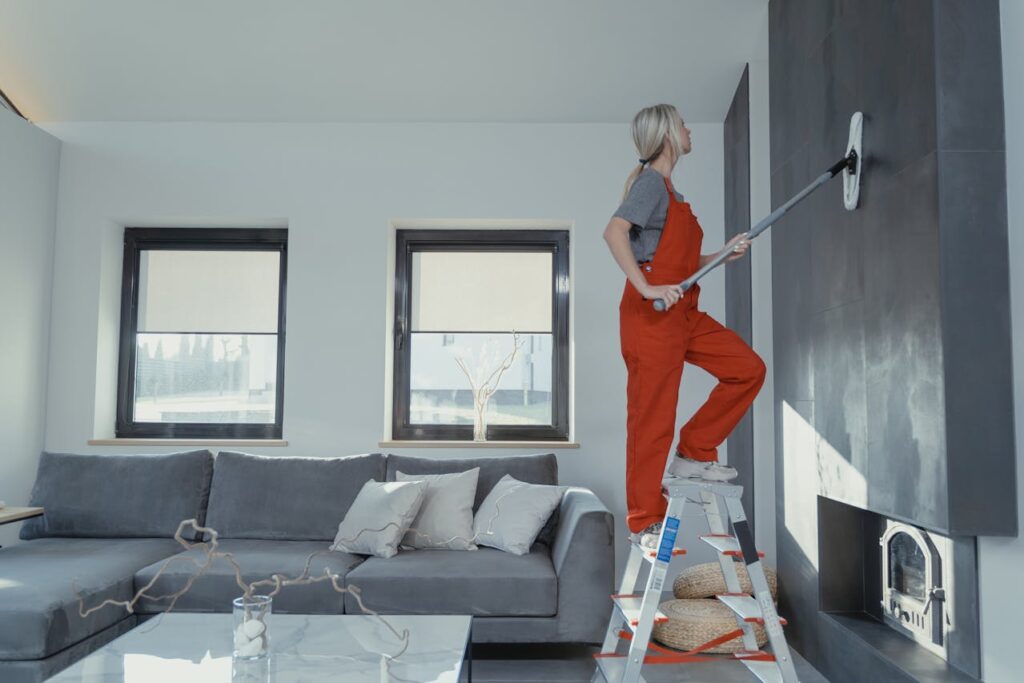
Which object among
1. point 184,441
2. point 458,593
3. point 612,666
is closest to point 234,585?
point 458,593

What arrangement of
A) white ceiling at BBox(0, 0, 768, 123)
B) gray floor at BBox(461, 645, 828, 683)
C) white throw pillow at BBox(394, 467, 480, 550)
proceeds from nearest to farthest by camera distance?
gray floor at BBox(461, 645, 828, 683)
white throw pillow at BBox(394, 467, 480, 550)
white ceiling at BBox(0, 0, 768, 123)

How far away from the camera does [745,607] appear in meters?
2.50

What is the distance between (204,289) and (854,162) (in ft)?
12.2

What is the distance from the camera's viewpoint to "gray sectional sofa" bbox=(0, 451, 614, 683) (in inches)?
116

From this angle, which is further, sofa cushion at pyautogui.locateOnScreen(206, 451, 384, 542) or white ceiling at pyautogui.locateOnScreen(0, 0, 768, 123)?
white ceiling at pyautogui.locateOnScreen(0, 0, 768, 123)

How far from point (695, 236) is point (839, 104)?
0.78 meters

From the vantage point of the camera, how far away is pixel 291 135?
472cm

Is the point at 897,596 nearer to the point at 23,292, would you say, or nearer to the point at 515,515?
the point at 515,515

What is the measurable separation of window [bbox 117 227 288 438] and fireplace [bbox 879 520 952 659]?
336cm

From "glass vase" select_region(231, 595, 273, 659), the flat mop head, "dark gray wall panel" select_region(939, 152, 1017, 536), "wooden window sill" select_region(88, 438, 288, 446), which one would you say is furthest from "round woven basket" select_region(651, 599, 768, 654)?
"wooden window sill" select_region(88, 438, 288, 446)

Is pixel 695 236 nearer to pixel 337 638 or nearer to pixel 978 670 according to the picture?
pixel 978 670

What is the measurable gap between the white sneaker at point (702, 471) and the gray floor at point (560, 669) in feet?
3.29

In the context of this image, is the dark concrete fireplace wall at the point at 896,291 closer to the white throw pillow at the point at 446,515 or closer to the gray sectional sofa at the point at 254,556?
the gray sectional sofa at the point at 254,556

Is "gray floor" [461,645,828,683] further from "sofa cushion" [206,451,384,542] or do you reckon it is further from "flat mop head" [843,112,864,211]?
"flat mop head" [843,112,864,211]
